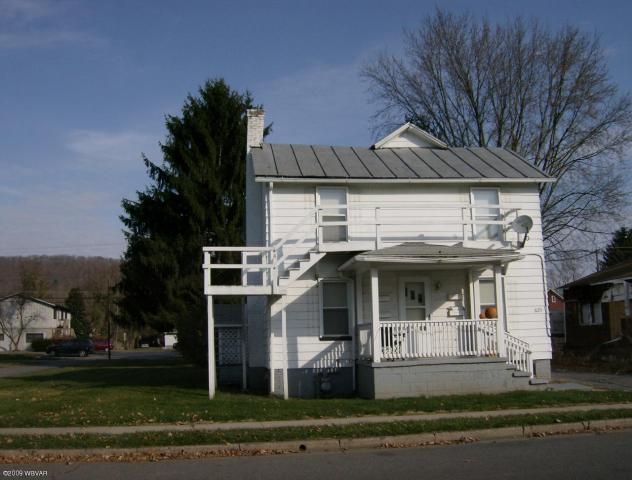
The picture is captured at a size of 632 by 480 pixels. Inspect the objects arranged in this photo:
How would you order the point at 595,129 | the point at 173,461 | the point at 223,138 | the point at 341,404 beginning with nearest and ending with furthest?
the point at 173,461, the point at 341,404, the point at 595,129, the point at 223,138

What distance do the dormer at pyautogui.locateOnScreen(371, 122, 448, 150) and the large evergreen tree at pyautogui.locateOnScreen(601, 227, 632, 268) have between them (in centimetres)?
3397

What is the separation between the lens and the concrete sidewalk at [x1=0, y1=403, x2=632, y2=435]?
36.0ft

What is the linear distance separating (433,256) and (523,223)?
326 cm

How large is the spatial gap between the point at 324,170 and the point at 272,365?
5.61 metres

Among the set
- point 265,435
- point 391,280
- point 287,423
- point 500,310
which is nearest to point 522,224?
point 500,310

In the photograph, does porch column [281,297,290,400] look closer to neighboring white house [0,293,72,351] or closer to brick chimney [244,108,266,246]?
brick chimney [244,108,266,246]

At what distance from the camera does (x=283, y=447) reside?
10.1 metres

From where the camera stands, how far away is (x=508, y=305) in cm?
1833

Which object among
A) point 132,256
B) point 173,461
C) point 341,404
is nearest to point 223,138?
point 132,256

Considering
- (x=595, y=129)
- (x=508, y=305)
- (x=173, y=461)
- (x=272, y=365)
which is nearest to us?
(x=173, y=461)

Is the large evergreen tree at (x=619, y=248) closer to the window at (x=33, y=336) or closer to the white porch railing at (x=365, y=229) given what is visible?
the white porch railing at (x=365, y=229)

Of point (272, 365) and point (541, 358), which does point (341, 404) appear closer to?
point (272, 365)

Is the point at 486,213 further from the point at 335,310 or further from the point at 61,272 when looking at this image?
the point at 61,272

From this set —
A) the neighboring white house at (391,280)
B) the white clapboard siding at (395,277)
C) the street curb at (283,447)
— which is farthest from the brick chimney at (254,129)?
the street curb at (283,447)
